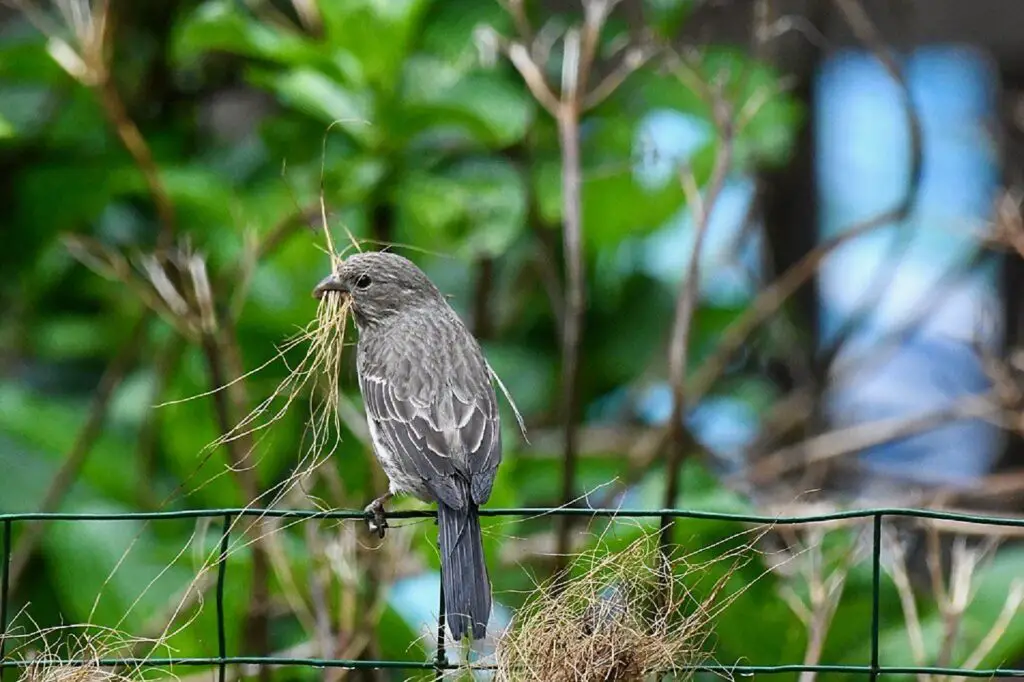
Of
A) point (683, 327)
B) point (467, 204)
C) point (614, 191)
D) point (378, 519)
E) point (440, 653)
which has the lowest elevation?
point (440, 653)

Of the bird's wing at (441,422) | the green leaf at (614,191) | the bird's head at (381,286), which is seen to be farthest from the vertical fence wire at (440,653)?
the green leaf at (614,191)

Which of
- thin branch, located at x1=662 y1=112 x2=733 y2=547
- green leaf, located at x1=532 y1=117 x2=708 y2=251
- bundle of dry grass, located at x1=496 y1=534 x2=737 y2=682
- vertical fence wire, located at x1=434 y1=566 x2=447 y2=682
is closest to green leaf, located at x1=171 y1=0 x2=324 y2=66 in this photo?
green leaf, located at x1=532 y1=117 x2=708 y2=251

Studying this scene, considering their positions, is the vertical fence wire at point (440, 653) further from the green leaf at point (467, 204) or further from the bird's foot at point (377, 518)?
the green leaf at point (467, 204)

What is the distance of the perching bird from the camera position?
3252 millimetres

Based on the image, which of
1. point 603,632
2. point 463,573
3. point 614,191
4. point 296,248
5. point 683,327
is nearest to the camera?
point 603,632

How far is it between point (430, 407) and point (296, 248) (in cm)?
221

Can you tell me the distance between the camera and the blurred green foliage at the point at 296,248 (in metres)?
4.93

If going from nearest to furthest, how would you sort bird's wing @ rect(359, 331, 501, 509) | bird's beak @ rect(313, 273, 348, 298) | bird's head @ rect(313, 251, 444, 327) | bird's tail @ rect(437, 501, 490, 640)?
1. bird's tail @ rect(437, 501, 490, 640)
2. bird's wing @ rect(359, 331, 501, 509)
3. bird's beak @ rect(313, 273, 348, 298)
4. bird's head @ rect(313, 251, 444, 327)

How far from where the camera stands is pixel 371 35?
17.7 ft

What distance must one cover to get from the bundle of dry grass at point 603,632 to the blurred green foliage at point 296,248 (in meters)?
1.68

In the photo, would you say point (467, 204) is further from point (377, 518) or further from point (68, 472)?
point (377, 518)

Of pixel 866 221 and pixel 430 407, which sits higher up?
pixel 866 221

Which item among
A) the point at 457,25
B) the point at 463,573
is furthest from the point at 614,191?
the point at 463,573

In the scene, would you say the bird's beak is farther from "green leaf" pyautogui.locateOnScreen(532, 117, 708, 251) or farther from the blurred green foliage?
"green leaf" pyautogui.locateOnScreen(532, 117, 708, 251)
